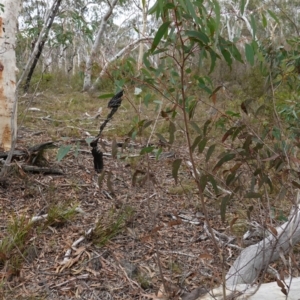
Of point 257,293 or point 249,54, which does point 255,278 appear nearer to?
point 257,293

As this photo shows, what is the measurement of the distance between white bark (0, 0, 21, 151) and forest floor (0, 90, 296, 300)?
0.38m

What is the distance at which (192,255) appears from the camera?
240cm

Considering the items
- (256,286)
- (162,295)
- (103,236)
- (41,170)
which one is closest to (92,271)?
(103,236)

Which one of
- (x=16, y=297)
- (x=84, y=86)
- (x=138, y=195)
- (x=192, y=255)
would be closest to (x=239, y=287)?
(x=192, y=255)

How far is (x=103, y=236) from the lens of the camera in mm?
2404

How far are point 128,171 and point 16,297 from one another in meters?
1.60

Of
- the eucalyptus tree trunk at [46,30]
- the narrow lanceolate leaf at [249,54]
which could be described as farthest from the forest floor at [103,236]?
the narrow lanceolate leaf at [249,54]

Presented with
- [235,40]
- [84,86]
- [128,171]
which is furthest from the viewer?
[84,86]

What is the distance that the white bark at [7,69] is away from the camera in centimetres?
340

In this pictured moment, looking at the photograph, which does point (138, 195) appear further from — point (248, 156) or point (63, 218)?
point (248, 156)

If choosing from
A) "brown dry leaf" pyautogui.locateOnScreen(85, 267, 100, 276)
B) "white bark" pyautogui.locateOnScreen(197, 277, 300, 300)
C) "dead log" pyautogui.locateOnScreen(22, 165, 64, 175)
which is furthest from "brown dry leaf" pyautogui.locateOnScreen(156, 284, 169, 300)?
"dead log" pyautogui.locateOnScreen(22, 165, 64, 175)

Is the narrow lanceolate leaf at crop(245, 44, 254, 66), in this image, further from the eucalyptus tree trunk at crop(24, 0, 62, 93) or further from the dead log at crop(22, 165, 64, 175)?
the dead log at crop(22, 165, 64, 175)

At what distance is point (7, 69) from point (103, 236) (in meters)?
1.88

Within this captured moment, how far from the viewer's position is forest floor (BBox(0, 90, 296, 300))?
6.72 ft
